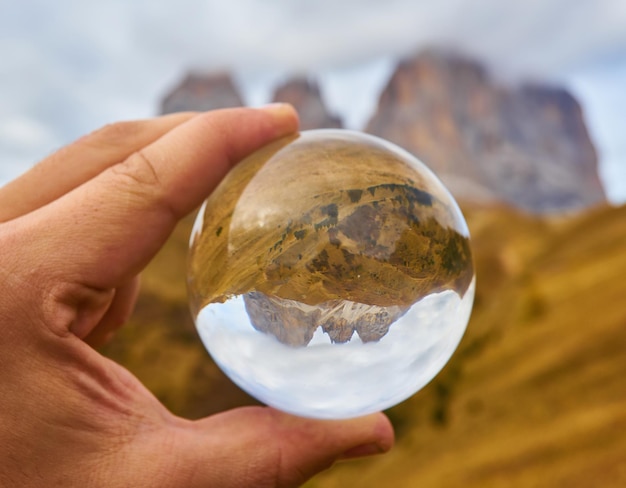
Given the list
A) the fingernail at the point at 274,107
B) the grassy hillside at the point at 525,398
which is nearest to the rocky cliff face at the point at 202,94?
the grassy hillside at the point at 525,398

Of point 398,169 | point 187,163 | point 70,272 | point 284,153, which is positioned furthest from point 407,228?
point 70,272

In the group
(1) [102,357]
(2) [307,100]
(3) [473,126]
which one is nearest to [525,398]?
(1) [102,357]

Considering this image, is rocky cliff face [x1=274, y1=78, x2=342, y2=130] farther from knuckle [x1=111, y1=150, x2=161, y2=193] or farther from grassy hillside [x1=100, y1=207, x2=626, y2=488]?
knuckle [x1=111, y1=150, x2=161, y2=193]

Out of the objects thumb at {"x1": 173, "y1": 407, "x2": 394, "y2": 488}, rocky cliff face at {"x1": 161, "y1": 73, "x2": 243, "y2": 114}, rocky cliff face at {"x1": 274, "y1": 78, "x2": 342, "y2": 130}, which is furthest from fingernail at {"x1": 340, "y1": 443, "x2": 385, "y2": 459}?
rocky cliff face at {"x1": 161, "y1": 73, "x2": 243, "y2": 114}

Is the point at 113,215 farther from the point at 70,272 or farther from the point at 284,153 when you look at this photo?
the point at 284,153

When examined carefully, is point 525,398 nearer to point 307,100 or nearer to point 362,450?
point 362,450

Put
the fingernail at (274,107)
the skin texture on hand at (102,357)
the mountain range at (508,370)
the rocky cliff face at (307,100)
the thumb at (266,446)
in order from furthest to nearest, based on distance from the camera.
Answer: the rocky cliff face at (307,100) → the mountain range at (508,370) → the fingernail at (274,107) → the thumb at (266,446) → the skin texture on hand at (102,357)

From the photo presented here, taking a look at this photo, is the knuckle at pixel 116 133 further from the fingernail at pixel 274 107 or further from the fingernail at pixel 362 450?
the fingernail at pixel 362 450
